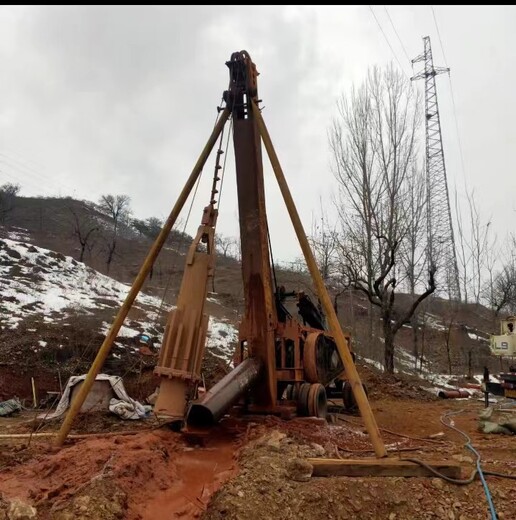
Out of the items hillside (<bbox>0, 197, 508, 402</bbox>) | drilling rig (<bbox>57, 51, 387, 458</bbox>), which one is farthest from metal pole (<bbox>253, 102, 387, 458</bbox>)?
hillside (<bbox>0, 197, 508, 402</bbox>)

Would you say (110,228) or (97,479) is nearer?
(97,479)

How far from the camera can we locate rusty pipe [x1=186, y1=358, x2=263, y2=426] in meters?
5.78

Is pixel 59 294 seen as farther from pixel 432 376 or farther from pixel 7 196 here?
pixel 7 196

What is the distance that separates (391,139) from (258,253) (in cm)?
1547

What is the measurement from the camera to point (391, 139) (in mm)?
20656

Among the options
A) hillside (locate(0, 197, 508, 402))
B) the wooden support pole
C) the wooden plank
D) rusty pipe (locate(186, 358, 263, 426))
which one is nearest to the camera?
the wooden plank

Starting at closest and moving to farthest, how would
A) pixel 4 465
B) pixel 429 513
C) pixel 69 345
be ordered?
pixel 429 513 < pixel 4 465 < pixel 69 345

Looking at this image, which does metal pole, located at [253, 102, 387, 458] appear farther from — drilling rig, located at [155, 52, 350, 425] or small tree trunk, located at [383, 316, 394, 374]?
small tree trunk, located at [383, 316, 394, 374]

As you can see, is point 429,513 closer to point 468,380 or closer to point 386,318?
point 386,318

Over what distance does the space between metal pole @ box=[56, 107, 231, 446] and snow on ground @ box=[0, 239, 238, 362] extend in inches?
433

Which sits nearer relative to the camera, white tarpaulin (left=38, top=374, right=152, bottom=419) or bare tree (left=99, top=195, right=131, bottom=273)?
white tarpaulin (left=38, top=374, right=152, bottom=419)

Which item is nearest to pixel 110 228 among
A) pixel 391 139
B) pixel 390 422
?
pixel 391 139

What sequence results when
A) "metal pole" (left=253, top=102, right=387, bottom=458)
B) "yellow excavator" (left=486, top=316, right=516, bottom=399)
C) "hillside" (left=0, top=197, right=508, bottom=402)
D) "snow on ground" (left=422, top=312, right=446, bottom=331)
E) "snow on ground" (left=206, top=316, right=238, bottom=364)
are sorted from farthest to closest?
"snow on ground" (left=422, top=312, right=446, bottom=331), "snow on ground" (left=206, top=316, right=238, bottom=364), "hillside" (left=0, top=197, right=508, bottom=402), "yellow excavator" (left=486, top=316, right=516, bottom=399), "metal pole" (left=253, top=102, right=387, bottom=458)

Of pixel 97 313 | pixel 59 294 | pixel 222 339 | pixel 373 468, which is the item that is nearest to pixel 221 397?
pixel 373 468
